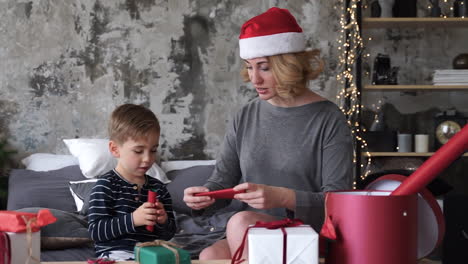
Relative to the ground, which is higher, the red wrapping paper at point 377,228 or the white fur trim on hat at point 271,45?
the white fur trim on hat at point 271,45

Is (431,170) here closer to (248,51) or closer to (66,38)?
(248,51)

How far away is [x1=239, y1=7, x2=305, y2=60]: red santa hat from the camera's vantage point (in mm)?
1883

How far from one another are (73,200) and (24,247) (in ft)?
7.46

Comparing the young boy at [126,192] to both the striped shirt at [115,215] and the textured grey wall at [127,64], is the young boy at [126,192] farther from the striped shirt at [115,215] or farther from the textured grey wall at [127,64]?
the textured grey wall at [127,64]

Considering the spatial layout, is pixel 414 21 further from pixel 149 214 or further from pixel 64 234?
pixel 149 214

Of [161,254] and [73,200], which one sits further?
[73,200]

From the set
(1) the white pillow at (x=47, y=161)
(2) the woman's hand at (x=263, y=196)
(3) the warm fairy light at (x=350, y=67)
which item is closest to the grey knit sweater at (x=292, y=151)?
(2) the woman's hand at (x=263, y=196)

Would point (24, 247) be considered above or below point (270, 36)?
below

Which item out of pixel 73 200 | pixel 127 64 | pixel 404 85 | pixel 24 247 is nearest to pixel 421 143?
pixel 404 85

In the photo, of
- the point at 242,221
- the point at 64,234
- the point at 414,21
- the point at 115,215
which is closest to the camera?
the point at 242,221

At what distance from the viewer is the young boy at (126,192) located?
179 centimetres

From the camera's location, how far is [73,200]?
129 inches

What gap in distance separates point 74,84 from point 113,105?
30 cm

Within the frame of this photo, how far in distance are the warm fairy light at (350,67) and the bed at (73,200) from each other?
3.44 ft
